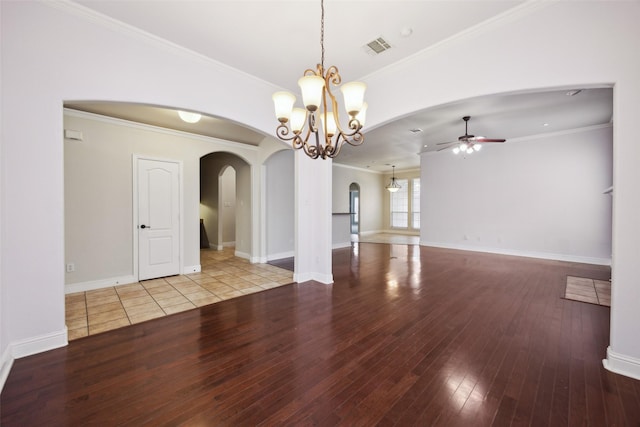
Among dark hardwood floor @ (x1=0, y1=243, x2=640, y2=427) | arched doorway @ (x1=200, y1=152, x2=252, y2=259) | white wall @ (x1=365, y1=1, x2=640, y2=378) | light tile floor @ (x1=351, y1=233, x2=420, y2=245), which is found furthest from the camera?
light tile floor @ (x1=351, y1=233, x2=420, y2=245)

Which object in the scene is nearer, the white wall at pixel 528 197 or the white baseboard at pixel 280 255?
the white wall at pixel 528 197

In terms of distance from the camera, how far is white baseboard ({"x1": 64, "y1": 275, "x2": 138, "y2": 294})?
4.00m

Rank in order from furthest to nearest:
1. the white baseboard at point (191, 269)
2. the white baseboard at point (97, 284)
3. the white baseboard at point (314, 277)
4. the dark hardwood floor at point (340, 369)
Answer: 1. the white baseboard at point (191, 269)
2. the white baseboard at point (314, 277)
3. the white baseboard at point (97, 284)
4. the dark hardwood floor at point (340, 369)

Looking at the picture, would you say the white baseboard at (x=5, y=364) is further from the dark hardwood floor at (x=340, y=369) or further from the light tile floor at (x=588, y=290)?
the light tile floor at (x=588, y=290)

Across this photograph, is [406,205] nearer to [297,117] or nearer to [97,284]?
[297,117]

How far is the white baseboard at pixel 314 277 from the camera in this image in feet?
14.7

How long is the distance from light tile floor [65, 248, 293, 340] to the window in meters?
8.61

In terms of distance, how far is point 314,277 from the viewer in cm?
468

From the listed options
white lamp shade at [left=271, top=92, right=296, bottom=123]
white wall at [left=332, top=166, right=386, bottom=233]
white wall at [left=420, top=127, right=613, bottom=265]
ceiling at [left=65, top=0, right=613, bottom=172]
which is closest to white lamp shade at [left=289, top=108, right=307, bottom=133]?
white lamp shade at [left=271, top=92, right=296, bottom=123]

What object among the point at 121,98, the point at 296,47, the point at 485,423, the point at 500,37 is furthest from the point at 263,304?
the point at 500,37

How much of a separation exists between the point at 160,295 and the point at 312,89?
380 cm

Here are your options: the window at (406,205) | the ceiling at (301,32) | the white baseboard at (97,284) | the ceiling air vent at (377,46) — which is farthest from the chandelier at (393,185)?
the white baseboard at (97,284)

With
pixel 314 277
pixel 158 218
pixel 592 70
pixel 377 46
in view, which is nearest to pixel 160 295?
pixel 158 218

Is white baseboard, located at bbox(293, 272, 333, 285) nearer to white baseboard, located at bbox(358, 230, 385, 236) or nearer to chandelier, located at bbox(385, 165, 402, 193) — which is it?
white baseboard, located at bbox(358, 230, 385, 236)
